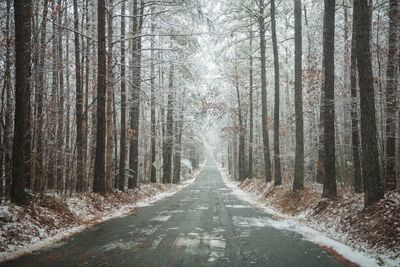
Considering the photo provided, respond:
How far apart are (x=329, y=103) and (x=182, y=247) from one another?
747 cm

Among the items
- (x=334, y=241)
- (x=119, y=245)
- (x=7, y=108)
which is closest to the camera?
(x=119, y=245)

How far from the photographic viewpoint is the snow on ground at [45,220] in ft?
25.5

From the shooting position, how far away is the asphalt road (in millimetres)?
6617

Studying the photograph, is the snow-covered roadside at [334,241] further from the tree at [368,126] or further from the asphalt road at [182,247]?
the tree at [368,126]

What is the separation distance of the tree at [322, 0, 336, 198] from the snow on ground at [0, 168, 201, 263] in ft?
23.3

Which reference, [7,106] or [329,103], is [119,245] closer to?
[7,106]

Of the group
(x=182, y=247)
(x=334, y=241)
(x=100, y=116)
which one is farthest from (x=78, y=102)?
(x=334, y=241)

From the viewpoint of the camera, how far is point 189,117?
43.1 m

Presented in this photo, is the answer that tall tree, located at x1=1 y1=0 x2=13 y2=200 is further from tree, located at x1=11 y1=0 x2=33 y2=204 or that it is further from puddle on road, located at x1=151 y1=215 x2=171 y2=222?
puddle on road, located at x1=151 y1=215 x2=171 y2=222

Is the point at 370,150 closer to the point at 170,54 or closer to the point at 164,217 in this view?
the point at 164,217

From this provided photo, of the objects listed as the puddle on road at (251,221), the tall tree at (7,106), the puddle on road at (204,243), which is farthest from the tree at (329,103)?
the tall tree at (7,106)

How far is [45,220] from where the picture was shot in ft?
31.7

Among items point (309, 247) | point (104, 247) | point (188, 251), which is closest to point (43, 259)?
point (104, 247)

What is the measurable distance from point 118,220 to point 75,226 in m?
1.68
